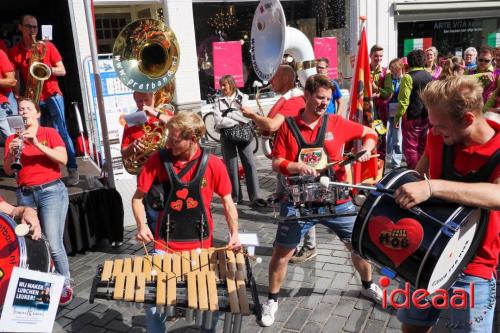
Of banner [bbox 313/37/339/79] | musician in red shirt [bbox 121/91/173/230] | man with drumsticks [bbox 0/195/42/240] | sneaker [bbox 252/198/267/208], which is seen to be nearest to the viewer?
man with drumsticks [bbox 0/195/42/240]

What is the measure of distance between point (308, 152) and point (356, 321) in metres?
1.27

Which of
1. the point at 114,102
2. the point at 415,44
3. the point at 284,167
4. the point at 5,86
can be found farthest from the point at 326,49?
the point at 284,167

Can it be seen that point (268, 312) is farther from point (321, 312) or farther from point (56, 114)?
point (56, 114)

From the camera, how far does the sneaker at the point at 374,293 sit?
3447mm

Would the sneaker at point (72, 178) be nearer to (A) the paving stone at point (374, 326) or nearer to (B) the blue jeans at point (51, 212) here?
(B) the blue jeans at point (51, 212)

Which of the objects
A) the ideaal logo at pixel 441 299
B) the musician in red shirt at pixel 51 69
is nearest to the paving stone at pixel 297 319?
the ideaal logo at pixel 441 299

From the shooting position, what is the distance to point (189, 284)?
2188 millimetres

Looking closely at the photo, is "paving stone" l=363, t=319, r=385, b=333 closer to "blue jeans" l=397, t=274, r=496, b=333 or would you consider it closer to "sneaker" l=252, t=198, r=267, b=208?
"blue jeans" l=397, t=274, r=496, b=333

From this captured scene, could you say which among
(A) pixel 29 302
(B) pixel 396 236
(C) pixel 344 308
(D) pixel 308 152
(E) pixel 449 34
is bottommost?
(C) pixel 344 308

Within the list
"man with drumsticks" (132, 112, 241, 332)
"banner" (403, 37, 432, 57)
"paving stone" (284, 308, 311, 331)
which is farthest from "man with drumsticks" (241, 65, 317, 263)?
"banner" (403, 37, 432, 57)

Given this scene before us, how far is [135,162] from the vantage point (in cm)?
409

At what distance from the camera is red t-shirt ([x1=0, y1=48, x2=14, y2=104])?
5.14 m

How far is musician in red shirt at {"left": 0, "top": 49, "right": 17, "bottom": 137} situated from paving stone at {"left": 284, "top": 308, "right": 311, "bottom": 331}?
4.03 m

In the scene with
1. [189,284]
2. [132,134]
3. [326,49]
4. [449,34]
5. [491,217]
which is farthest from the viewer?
[449,34]
